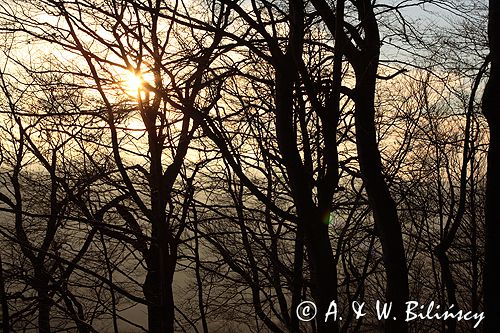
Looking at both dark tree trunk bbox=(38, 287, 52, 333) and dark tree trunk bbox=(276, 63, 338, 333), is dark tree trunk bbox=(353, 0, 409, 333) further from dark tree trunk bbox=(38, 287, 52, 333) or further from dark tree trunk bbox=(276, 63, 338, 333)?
dark tree trunk bbox=(38, 287, 52, 333)

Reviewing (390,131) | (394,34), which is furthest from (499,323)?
(390,131)

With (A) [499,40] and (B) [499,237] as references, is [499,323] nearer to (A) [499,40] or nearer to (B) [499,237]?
(B) [499,237]

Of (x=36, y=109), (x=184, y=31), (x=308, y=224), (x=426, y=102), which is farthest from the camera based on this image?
(x=426, y=102)

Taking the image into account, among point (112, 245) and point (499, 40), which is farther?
point (112, 245)

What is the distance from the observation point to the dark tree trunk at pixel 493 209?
13.1ft

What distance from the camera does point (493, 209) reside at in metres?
4.07

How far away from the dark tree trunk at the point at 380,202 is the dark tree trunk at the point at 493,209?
0.78 metres

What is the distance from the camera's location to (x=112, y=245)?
1059 cm

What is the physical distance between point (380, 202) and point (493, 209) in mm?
925

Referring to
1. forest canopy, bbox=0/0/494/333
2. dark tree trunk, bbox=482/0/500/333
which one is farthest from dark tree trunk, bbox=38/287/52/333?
dark tree trunk, bbox=482/0/500/333

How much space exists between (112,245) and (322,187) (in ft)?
23.6

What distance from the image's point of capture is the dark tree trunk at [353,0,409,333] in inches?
185
